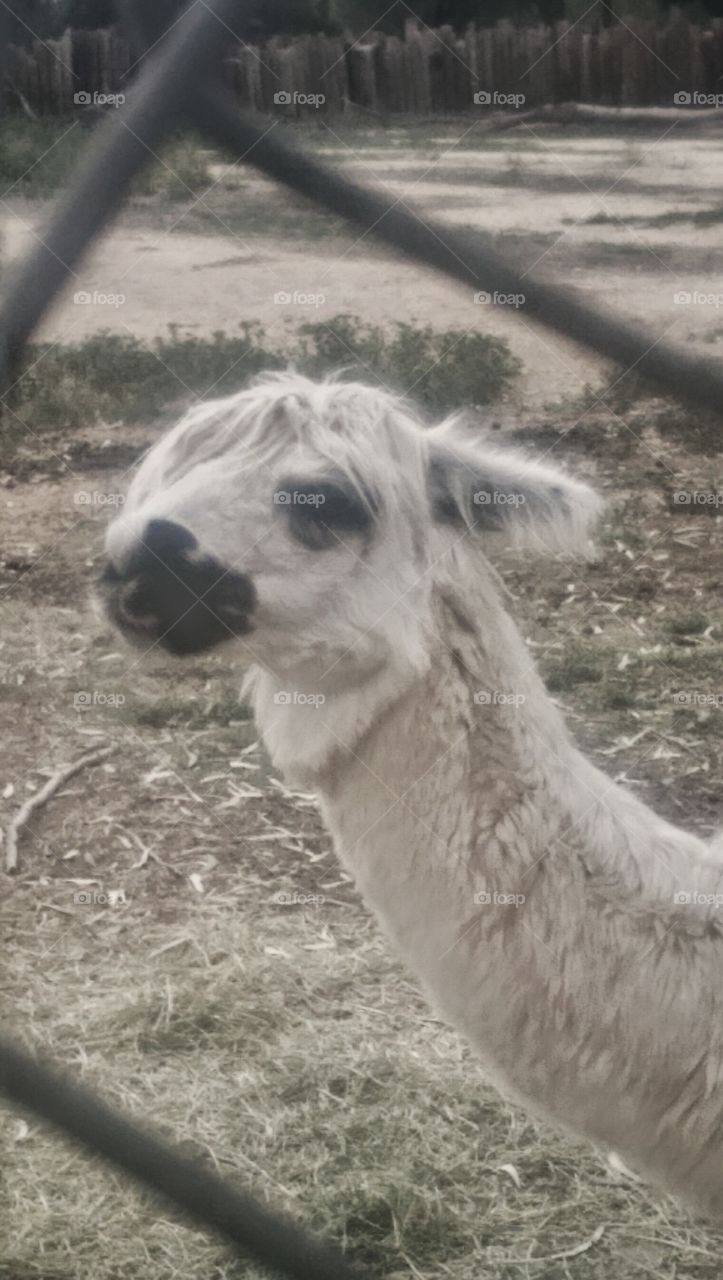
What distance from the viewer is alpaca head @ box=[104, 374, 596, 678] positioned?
1.77 meters

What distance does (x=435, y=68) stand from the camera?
17.8 ft

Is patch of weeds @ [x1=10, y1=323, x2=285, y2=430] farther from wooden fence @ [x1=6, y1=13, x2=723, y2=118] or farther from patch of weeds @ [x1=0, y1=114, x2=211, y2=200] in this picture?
wooden fence @ [x1=6, y1=13, x2=723, y2=118]

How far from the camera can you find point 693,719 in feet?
14.6

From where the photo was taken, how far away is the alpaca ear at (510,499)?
6.40ft

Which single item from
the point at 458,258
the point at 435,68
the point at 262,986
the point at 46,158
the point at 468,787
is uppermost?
the point at 458,258

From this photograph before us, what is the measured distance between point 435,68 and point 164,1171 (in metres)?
4.89

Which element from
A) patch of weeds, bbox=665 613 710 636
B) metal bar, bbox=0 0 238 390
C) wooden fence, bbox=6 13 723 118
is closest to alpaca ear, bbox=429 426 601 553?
metal bar, bbox=0 0 238 390

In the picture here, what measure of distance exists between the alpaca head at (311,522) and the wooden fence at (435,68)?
238cm

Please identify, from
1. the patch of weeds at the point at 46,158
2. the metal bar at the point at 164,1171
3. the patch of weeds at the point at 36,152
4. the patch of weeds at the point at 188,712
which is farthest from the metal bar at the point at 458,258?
the patch of weeds at the point at 36,152

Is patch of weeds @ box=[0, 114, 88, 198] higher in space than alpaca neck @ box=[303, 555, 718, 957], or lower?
lower

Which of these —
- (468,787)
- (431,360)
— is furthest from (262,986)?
(431,360)

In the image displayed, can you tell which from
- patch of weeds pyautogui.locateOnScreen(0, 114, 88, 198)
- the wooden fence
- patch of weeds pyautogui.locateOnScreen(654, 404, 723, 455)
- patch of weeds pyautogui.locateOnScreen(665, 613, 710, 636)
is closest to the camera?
the wooden fence

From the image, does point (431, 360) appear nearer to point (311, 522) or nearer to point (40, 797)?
point (40, 797)

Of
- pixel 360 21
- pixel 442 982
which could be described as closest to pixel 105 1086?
pixel 442 982
